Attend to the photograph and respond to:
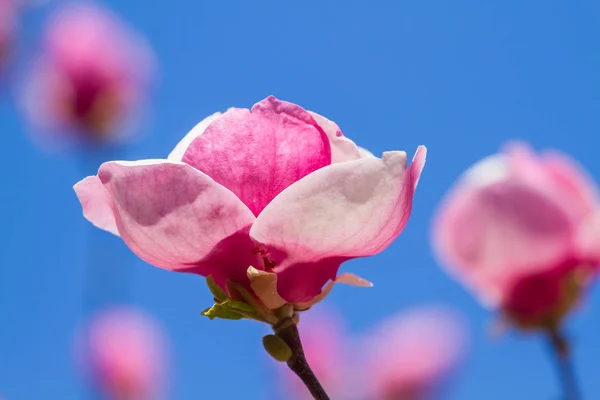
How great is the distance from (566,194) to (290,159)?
49 centimetres

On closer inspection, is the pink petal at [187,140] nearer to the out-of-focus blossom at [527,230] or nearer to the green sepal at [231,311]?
the green sepal at [231,311]

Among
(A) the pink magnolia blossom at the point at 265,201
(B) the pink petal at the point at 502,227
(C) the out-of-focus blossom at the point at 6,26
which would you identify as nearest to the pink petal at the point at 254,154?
(A) the pink magnolia blossom at the point at 265,201

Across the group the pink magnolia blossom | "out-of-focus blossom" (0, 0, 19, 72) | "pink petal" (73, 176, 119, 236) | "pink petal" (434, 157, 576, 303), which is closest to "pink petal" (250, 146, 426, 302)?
the pink magnolia blossom

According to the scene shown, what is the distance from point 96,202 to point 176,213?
0.10 meters

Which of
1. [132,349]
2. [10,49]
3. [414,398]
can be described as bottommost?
[414,398]

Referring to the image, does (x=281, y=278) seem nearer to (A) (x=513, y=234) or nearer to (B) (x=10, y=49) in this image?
(A) (x=513, y=234)

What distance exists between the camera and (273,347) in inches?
17.1

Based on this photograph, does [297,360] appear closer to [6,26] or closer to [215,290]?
[215,290]

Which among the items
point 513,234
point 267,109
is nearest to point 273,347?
point 267,109

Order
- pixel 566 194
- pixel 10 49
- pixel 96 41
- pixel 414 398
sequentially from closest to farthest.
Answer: pixel 566 194 → pixel 10 49 → pixel 96 41 → pixel 414 398

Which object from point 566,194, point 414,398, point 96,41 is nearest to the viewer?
point 566,194

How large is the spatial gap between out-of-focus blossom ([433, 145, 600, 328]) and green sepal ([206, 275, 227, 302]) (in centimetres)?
43

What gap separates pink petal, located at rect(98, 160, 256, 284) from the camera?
Answer: 425 mm

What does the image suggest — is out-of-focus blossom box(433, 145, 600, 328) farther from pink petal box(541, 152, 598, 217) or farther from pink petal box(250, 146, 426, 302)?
pink petal box(250, 146, 426, 302)
